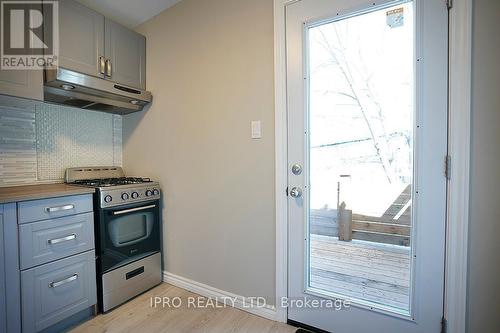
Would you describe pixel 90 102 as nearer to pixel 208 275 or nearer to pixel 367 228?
pixel 208 275

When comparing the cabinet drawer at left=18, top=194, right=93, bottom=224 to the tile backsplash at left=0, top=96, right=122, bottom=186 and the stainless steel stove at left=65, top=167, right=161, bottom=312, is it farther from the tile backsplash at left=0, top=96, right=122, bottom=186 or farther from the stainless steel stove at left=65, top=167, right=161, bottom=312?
the tile backsplash at left=0, top=96, right=122, bottom=186

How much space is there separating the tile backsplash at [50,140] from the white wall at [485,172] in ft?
8.74

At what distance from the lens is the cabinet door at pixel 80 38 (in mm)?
1683

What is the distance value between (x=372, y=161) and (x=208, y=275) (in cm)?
153

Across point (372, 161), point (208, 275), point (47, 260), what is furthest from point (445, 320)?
point (47, 260)

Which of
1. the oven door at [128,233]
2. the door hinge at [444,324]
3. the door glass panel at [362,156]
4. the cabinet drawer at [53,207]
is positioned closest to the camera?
the door hinge at [444,324]

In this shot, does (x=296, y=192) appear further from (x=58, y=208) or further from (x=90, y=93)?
(x=90, y=93)

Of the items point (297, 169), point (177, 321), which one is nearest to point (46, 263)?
point (177, 321)

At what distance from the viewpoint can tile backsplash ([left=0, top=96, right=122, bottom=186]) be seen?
5.97 ft

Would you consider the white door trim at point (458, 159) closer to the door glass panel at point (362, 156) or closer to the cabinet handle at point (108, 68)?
the door glass panel at point (362, 156)

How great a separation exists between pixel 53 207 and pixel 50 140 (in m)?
0.85

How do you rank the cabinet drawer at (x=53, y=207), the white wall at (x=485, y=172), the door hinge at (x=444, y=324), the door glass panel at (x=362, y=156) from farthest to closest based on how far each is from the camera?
the cabinet drawer at (x=53, y=207)
the door glass panel at (x=362, y=156)
the door hinge at (x=444, y=324)
the white wall at (x=485, y=172)

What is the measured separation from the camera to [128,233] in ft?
6.31

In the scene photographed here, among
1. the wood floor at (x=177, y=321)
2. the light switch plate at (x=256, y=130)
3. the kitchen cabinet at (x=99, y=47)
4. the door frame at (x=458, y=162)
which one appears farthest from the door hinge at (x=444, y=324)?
the kitchen cabinet at (x=99, y=47)
